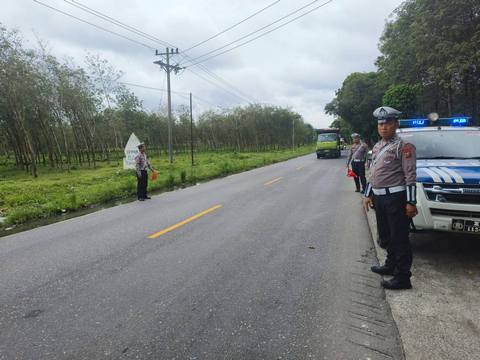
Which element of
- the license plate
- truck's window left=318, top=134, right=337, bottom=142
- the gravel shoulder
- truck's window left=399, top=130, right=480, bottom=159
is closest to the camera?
the gravel shoulder

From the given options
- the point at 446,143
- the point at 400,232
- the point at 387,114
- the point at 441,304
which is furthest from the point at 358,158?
the point at 441,304

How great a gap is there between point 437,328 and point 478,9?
17.0m

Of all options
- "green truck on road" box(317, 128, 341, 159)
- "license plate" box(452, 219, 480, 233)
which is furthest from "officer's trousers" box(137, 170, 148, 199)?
"green truck on road" box(317, 128, 341, 159)

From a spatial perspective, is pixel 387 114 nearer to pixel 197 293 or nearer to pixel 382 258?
pixel 382 258

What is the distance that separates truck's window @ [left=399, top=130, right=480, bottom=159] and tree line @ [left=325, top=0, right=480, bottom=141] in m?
10.3

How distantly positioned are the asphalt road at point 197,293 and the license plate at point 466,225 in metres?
1.16

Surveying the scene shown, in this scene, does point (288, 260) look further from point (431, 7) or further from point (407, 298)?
point (431, 7)

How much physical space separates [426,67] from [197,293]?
20156 millimetres

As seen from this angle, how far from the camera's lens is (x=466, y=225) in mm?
3990

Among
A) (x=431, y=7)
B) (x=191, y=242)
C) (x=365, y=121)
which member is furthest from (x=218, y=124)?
(x=191, y=242)

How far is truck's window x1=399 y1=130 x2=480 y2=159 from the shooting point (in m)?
5.29

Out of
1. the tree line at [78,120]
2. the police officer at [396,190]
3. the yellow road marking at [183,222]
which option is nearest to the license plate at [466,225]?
the police officer at [396,190]

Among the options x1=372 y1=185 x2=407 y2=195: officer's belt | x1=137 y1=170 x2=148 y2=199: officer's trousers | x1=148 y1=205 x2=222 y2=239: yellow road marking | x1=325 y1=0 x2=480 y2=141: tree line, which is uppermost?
x1=325 y1=0 x2=480 y2=141: tree line

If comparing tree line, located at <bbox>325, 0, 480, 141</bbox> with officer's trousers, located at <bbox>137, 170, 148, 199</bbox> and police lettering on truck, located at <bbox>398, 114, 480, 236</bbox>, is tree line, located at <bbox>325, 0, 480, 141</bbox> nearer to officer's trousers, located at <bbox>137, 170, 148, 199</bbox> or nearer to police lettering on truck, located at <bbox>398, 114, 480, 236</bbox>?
police lettering on truck, located at <bbox>398, 114, 480, 236</bbox>
